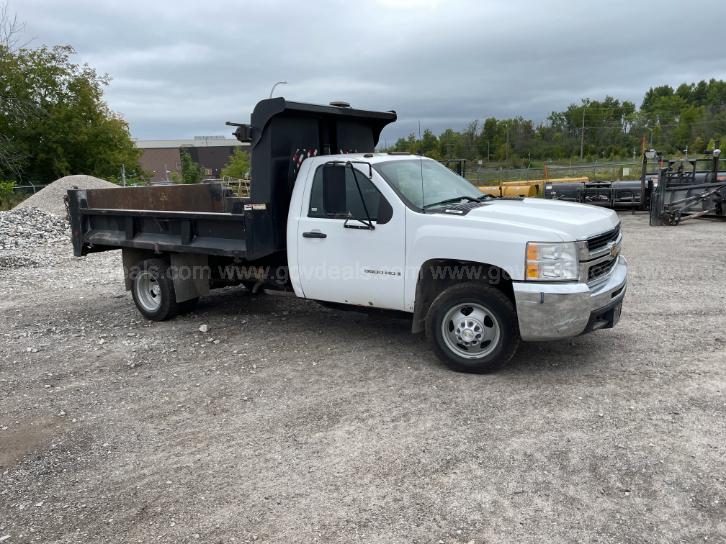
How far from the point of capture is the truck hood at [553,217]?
16.8ft

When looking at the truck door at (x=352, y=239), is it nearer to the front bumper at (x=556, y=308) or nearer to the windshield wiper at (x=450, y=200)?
the windshield wiper at (x=450, y=200)

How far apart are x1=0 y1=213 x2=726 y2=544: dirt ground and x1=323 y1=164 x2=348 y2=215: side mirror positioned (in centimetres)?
155

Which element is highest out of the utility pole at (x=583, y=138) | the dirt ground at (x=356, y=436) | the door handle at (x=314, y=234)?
the utility pole at (x=583, y=138)

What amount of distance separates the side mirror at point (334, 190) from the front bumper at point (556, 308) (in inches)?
73.9

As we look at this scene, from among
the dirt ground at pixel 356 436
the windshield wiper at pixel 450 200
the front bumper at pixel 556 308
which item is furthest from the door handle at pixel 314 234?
the front bumper at pixel 556 308

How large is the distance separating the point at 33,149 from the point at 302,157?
40168mm

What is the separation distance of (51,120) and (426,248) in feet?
136

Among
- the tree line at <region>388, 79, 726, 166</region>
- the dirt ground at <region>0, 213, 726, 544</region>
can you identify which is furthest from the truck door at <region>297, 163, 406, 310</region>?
the tree line at <region>388, 79, 726, 166</region>

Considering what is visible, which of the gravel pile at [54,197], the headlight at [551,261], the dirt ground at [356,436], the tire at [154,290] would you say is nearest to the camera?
the dirt ground at [356,436]

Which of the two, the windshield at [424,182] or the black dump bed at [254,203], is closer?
the windshield at [424,182]

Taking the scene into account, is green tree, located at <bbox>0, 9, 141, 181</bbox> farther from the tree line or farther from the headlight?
the headlight

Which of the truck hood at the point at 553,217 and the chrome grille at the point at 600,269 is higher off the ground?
the truck hood at the point at 553,217

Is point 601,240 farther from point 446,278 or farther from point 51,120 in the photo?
point 51,120

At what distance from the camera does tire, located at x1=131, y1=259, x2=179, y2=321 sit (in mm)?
7758
